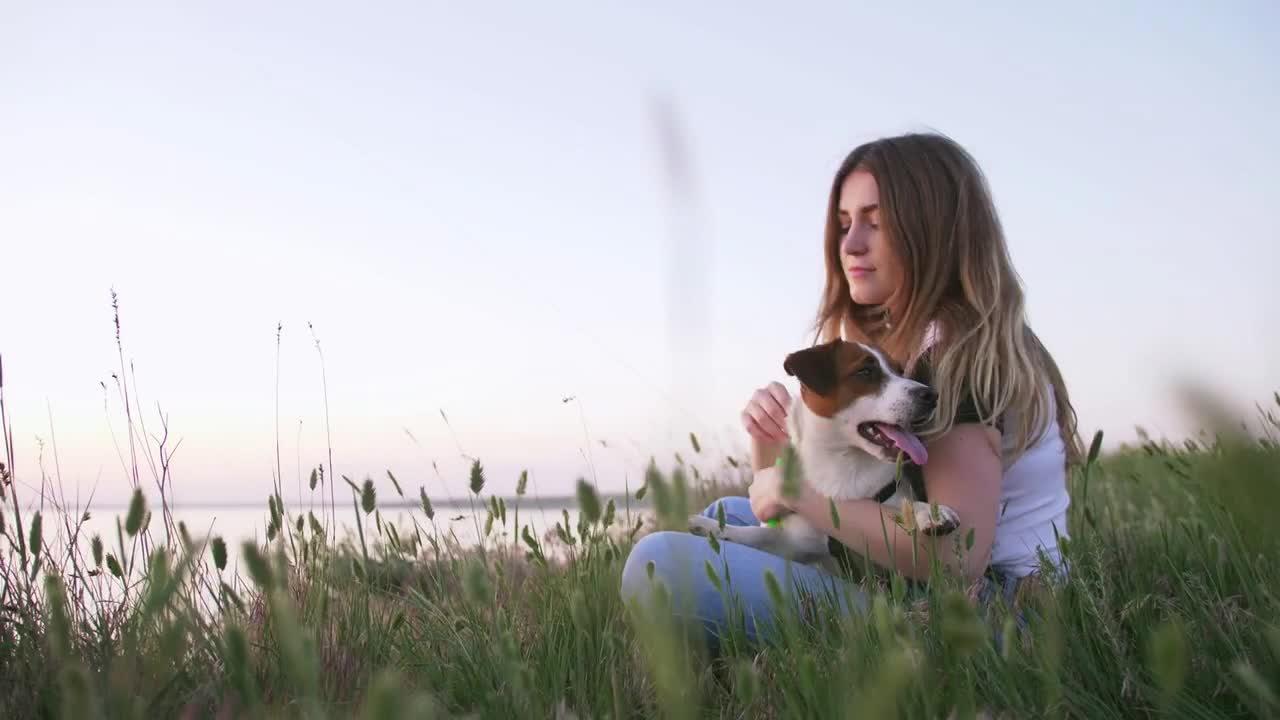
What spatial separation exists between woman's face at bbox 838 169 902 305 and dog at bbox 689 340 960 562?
203 millimetres

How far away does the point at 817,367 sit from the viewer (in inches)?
125

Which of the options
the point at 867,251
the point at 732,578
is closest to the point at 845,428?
the point at 867,251

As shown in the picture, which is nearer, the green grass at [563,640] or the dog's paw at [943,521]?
the green grass at [563,640]

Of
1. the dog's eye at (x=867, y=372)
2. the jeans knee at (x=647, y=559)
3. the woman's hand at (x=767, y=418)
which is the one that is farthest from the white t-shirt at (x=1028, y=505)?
the jeans knee at (x=647, y=559)

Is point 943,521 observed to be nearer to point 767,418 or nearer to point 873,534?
point 873,534

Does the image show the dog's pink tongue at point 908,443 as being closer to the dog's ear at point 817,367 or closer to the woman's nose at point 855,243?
the dog's ear at point 817,367

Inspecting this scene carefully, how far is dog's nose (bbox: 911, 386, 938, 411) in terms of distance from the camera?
2758 millimetres

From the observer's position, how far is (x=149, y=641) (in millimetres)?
2059

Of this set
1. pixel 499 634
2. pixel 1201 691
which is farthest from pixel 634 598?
pixel 1201 691

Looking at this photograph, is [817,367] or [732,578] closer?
[732,578]

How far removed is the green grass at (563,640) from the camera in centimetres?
119

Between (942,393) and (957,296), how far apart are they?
487 mm

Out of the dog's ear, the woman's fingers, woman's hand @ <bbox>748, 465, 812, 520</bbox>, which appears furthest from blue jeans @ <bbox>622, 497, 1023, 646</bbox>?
the dog's ear

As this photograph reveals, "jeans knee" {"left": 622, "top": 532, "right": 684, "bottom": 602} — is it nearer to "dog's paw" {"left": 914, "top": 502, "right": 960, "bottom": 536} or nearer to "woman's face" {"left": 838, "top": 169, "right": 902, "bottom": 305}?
"dog's paw" {"left": 914, "top": 502, "right": 960, "bottom": 536}
